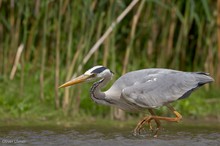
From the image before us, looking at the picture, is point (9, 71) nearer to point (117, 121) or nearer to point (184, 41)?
point (117, 121)

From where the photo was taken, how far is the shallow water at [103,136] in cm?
793

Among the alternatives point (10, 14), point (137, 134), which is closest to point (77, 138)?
point (137, 134)

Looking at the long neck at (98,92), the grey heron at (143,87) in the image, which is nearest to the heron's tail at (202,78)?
the grey heron at (143,87)

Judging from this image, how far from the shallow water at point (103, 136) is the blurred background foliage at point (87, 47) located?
0.92 m

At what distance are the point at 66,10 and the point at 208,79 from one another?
2772 mm

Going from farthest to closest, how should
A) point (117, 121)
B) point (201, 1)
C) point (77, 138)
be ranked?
point (201, 1), point (117, 121), point (77, 138)

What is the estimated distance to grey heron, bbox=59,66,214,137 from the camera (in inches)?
337

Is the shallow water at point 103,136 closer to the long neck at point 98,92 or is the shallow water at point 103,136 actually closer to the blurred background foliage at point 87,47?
the long neck at point 98,92

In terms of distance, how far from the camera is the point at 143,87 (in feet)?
28.2

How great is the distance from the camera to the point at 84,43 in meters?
10.3

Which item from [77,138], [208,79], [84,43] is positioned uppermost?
[84,43]

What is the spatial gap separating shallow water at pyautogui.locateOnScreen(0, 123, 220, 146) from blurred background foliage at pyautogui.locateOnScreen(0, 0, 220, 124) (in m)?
0.92

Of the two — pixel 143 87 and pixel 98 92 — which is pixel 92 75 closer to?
pixel 98 92

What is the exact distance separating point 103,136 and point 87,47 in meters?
2.07
